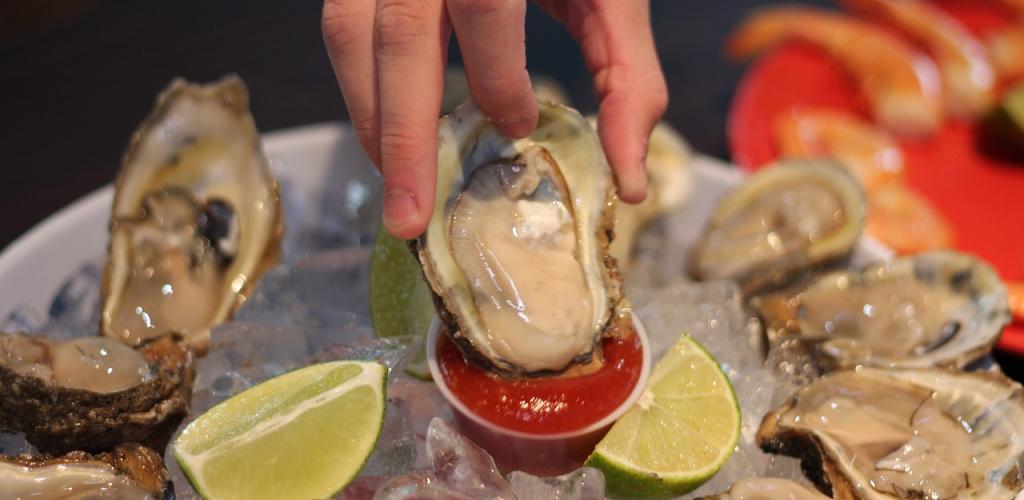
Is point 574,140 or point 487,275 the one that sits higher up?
point 574,140

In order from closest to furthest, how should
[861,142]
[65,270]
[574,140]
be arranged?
[574,140] → [65,270] → [861,142]

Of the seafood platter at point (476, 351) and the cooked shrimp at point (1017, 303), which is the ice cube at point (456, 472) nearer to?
the seafood platter at point (476, 351)

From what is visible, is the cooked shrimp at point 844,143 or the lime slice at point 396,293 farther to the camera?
the cooked shrimp at point 844,143

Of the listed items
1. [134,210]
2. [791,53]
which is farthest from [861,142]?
[134,210]

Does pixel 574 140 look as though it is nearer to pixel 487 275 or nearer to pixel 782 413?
pixel 487 275

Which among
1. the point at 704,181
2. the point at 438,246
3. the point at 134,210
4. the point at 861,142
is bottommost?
the point at 861,142

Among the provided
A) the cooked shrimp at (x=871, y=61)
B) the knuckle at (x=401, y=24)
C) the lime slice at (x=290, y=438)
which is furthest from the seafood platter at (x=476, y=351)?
the cooked shrimp at (x=871, y=61)

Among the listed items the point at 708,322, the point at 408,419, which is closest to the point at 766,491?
the point at 708,322
